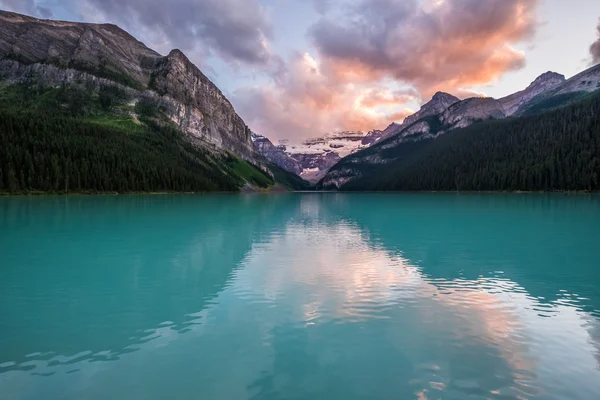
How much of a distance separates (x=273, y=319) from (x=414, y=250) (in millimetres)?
26047

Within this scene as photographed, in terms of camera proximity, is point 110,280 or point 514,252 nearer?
point 110,280

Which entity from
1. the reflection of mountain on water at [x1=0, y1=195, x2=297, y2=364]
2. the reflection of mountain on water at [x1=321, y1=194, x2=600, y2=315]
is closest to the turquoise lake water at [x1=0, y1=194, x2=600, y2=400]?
the reflection of mountain on water at [x1=0, y1=195, x2=297, y2=364]

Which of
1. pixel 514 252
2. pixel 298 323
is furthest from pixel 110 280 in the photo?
pixel 514 252

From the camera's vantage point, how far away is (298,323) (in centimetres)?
1931

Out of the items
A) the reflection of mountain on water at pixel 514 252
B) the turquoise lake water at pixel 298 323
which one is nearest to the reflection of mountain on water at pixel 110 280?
the turquoise lake water at pixel 298 323

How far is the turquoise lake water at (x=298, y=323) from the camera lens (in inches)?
512

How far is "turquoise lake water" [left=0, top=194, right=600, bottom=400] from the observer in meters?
13.0

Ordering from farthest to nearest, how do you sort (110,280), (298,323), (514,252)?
(514,252) → (110,280) → (298,323)

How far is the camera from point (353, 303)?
2284 centimetres

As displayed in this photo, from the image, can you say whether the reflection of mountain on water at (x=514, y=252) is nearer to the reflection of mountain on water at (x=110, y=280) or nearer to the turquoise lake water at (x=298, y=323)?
the turquoise lake water at (x=298, y=323)

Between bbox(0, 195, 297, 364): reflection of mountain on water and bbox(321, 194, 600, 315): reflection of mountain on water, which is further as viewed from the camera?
bbox(321, 194, 600, 315): reflection of mountain on water

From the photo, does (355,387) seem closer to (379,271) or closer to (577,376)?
(577,376)

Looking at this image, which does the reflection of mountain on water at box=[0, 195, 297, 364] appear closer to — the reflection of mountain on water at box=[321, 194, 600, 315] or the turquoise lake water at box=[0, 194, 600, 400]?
the turquoise lake water at box=[0, 194, 600, 400]

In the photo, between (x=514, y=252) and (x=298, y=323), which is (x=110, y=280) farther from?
(x=514, y=252)
